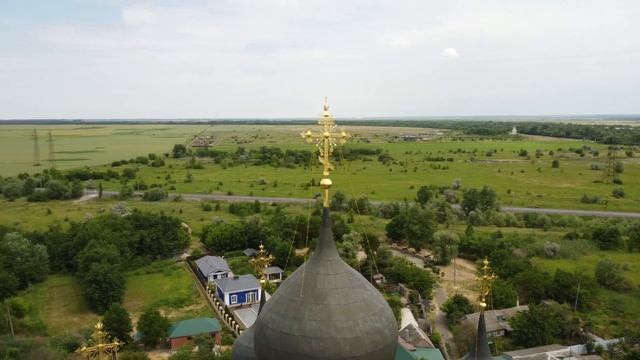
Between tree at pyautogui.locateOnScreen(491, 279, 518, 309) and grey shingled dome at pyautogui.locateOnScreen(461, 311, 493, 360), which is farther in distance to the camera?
tree at pyautogui.locateOnScreen(491, 279, 518, 309)

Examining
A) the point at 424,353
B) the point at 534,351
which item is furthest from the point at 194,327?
the point at 534,351

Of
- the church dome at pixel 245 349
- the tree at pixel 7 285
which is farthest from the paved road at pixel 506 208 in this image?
the church dome at pixel 245 349

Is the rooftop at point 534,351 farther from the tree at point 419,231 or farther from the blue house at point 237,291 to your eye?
the tree at point 419,231

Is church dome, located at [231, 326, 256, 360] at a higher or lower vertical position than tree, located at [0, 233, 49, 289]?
higher

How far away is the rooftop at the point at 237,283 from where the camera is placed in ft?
114

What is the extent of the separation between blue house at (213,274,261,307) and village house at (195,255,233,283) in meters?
2.70

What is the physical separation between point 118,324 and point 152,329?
1.92m

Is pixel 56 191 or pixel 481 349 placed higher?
pixel 481 349

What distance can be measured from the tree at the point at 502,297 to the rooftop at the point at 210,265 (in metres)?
20.9

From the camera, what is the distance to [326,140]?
923 cm

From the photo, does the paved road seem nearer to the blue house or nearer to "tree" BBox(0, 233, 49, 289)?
the blue house

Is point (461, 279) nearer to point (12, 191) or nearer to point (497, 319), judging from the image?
point (497, 319)

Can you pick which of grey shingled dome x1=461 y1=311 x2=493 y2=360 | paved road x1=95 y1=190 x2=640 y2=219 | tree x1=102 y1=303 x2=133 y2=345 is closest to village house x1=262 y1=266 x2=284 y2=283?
tree x1=102 y1=303 x2=133 y2=345

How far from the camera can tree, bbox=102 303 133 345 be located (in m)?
27.8
